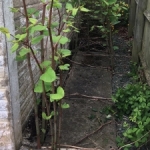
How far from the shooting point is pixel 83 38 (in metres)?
6.26

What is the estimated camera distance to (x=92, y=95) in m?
3.63

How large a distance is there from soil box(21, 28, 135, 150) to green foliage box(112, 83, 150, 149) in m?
0.17

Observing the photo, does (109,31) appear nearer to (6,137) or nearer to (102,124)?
(102,124)

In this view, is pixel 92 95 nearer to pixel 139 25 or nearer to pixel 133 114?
pixel 133 114

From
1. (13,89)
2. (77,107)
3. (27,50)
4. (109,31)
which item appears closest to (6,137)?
(13,89)

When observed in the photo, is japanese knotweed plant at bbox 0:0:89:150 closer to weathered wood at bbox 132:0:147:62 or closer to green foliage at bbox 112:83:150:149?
green foliage at bbox 112:83:150:149

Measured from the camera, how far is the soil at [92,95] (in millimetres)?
2646

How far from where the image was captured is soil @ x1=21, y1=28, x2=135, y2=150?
2646 millimetres

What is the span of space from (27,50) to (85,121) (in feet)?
4.34

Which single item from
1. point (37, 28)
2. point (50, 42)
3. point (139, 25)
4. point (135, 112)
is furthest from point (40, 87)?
point (139, 25)

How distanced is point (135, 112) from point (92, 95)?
1014 millimetres

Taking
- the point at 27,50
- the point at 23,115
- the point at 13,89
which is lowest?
the point at 23,115

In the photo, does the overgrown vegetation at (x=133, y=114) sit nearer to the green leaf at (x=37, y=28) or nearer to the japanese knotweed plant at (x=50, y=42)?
the japanese knotweed plant at (x=50, y=42)

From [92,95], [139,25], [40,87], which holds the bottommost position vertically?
[92,95]
